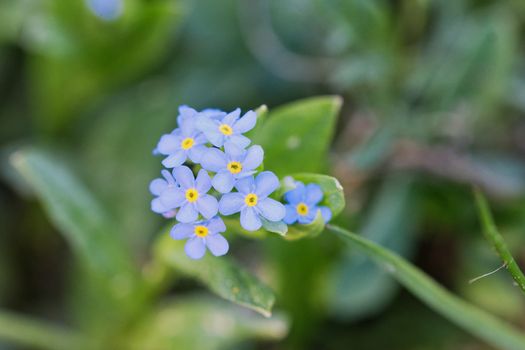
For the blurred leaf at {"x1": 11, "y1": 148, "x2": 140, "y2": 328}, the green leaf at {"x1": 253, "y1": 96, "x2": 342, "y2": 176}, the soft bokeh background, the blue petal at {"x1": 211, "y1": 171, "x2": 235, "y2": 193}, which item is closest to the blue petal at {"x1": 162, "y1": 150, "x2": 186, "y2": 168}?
the blue petal at {"x1": 211, "y1": 171, "x2": 235, "y2": 193}

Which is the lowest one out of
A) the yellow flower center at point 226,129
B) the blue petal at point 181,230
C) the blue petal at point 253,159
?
the blue petal at point 181,230

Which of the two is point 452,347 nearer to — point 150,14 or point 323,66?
point 323,66

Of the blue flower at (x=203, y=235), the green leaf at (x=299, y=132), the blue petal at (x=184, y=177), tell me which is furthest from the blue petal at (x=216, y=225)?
the green leaf at (x=299, y=132)

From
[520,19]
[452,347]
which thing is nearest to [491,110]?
[520,19]

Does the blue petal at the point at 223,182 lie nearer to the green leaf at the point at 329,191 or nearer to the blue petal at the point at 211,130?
the blue petal at the point at 211,130

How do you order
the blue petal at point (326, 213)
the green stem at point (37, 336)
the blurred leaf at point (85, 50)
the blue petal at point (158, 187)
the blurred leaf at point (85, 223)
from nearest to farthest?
the blue petal at point (158, 187) → the blue petal at point (326, 213) → the blurred leaf at point (85, 223) → the green stem at point (37, 336) → the blurred leaf at point (85, 50)

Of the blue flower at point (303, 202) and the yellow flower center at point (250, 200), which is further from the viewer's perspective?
the blue flower at point (303, 202)

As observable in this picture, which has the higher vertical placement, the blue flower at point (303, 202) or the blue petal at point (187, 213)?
the blue flower at point (303, 202)

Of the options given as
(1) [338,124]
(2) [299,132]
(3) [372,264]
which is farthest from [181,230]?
(1) [338,124]
